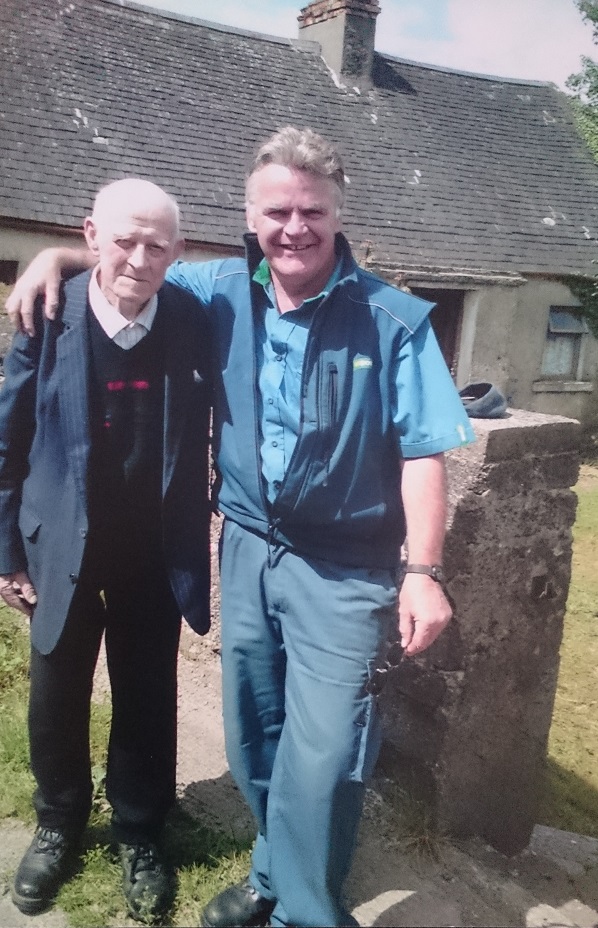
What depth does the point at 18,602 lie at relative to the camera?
2.37 m

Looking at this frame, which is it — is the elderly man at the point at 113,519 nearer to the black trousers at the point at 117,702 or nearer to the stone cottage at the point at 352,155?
the black trousers at the point at 117,702

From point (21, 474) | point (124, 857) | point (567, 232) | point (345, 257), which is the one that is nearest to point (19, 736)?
point (124, 857)

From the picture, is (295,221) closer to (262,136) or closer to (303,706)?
(303,706)

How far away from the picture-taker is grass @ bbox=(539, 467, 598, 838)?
14.6ft

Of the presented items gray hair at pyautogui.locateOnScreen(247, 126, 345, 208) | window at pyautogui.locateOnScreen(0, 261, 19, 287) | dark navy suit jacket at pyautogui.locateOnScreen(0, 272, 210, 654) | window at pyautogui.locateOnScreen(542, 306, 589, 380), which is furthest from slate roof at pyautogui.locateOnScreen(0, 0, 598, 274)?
gray hair at pyautogui.locateOnScreen(247, 126, 345, 208)

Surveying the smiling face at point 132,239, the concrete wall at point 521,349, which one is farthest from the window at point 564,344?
the smiling face at point 132,239

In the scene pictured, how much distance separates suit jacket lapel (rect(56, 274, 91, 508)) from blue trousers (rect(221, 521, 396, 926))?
1.66ft

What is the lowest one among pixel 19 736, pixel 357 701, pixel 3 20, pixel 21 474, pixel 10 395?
pixel 19 736

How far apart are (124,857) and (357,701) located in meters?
0.97

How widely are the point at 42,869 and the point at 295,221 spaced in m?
2.03

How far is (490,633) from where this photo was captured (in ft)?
9.53

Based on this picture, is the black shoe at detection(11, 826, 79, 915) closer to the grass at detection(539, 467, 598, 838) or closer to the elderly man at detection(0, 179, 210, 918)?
the elderly man at detection(0, 179, 210, 918)

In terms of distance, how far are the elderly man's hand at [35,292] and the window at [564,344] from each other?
1419 centimetres

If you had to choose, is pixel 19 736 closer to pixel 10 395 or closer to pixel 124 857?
pixel 124 857
